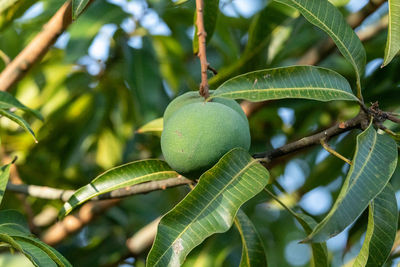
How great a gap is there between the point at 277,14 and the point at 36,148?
0.95 metres

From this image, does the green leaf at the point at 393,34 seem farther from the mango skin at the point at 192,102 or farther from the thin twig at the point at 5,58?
the thin twig at the point at 5,58

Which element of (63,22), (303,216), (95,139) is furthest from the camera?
(95,139)

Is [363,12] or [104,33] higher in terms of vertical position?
[363,12]

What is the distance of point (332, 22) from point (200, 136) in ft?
1.05

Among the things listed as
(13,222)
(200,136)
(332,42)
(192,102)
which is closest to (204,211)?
(200,136)

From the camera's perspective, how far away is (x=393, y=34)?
104 centimetres

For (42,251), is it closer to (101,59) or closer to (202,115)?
(202,115)

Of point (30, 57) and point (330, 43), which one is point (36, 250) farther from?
point (330, 43)

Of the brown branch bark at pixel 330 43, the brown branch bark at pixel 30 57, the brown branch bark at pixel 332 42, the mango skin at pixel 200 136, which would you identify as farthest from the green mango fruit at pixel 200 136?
the brown branch bark at pixel 330 43

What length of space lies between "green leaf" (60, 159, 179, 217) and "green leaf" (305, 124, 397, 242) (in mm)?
435

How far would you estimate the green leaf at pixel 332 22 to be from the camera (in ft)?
3.46

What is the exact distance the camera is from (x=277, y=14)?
1.79 metres

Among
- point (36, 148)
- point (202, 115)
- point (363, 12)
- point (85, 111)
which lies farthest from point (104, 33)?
point (202, 115)

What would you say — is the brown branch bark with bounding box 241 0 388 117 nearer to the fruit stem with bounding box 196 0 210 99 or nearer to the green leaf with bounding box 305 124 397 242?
the fruit stem with bounding box 196 0 210 99
